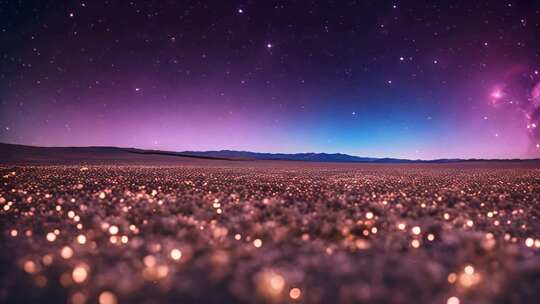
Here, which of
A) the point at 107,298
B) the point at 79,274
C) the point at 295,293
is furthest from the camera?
the point at 79,274

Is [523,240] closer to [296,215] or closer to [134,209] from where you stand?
[296,215]

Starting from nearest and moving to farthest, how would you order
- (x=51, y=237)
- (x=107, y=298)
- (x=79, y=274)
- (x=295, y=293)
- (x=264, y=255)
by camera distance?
(x=107, y=298), (x=295, y=293), (x=79, y=274), (x=264, y=255), (x=51, y=237)

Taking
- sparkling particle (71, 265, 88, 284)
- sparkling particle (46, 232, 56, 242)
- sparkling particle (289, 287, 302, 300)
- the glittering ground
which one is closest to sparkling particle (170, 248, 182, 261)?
the glittering ground

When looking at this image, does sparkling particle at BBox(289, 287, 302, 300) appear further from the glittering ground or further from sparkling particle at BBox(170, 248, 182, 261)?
sparkling particle at BBox(170, 248, 182, 261)

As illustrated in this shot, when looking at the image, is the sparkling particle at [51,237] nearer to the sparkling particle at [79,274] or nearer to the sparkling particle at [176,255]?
the sparkling particle at [79,274]

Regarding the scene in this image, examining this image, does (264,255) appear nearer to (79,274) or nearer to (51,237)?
(79,274)

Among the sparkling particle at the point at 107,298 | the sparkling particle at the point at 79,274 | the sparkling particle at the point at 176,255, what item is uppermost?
the sparkling particle at the point at 176,255

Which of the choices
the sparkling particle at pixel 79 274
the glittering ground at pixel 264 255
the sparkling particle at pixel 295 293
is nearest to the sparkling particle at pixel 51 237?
the glittering ground at pixel 264 255

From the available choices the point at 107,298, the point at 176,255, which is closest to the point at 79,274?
the point at 107,298

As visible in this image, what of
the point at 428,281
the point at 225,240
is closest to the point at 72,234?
the point at 225,240

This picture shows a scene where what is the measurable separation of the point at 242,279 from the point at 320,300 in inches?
30.9

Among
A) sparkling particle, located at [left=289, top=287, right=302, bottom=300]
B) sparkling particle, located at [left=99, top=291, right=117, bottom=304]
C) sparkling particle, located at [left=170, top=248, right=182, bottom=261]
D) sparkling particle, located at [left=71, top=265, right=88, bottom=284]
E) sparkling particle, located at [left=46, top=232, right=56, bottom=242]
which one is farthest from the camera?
sparkling particle, located at [left=46, top=232, right=56, bottom=242]

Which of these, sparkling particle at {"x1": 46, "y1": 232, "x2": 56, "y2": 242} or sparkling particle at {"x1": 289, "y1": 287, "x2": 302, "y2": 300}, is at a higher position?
sparkling particle at {"x1": 46, "y1": 232, "x2": 56, "y2": 242}

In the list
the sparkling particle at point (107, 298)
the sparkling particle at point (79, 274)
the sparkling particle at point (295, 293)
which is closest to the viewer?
the sparkling particle at point (107, 298)
